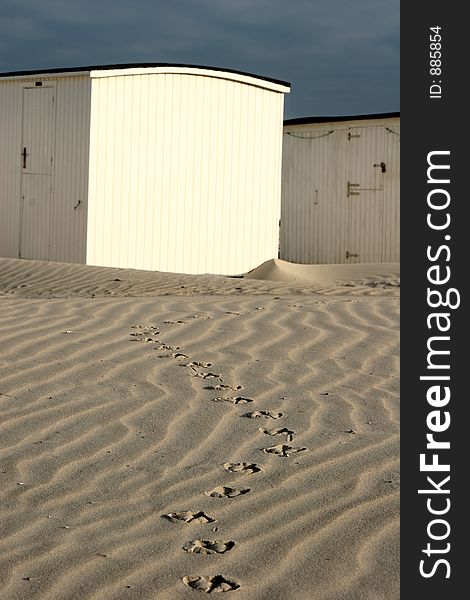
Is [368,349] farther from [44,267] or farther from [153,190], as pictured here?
[153,190]

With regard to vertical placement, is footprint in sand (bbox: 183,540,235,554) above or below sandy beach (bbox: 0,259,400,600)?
below

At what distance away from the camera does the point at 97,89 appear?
15227 mm

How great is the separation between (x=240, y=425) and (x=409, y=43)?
6.55 feet

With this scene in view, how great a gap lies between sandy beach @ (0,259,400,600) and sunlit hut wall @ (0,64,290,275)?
7.60 metres

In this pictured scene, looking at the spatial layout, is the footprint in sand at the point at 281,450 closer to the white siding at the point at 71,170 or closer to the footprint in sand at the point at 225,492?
the footprint in sand at the point at 225,492

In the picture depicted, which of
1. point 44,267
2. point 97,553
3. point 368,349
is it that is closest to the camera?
point 97,553

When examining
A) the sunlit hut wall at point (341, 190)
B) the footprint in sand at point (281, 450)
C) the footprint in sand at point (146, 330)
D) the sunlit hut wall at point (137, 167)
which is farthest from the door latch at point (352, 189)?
the footprint in sand at point (281, 450)

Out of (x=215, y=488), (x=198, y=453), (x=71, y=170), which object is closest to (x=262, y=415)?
(x=198, y=453)

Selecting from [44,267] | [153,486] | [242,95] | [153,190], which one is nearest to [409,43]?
[153,486]

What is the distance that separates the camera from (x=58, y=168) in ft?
51.7

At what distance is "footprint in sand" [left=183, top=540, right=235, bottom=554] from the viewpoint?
3.31m

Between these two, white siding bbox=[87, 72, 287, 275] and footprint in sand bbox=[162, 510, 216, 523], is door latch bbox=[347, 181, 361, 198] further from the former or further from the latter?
footprint in sand bbox=[162, 510, 216, 523]

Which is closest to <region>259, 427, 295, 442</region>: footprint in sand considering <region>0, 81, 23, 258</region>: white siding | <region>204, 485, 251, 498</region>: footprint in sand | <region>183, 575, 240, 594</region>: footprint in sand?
<region>204, 485, 251, 498</region>: footprint in sand

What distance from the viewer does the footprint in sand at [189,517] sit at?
3.59 m
